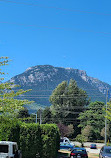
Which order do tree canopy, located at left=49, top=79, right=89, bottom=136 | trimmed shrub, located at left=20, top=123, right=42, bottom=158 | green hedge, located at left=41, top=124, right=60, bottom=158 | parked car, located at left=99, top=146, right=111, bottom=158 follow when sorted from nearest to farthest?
parked car, located at left=99, top=146, right=111, bottom=158, trimmed shrub, located at left=20, top=123, right=42, bottom=158, green hedge, located at left=41, top=124, right=60, bottom=158, tree canopy, located at left=49, top=79, right=89, bottom=136

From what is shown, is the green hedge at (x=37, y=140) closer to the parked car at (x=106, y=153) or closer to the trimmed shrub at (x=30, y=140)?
the trimmed shrub at (x=30, y=140)

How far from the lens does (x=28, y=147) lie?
26875 mm

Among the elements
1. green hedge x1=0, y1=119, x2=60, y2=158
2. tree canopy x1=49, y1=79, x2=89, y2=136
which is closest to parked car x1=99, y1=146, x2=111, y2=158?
green hedge x1=0, y1=119, x2=60, y2=158

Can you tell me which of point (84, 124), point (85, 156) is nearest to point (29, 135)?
point (85, 156)

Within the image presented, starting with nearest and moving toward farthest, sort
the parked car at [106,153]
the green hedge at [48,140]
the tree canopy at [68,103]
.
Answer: the parked car at [106,153] → the green hedge at [48,140] → the tree canopy at [68,103]

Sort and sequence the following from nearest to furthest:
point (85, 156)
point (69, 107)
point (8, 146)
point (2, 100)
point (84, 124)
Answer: point (8, 146) < point (2, 100) < point (85, 156) < point (84, 124) < point (69, 107)

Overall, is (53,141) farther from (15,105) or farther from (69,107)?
(69,107)

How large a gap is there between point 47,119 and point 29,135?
6566 cm

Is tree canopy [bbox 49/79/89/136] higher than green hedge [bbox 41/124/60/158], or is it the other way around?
tree canopy [bbox 49/79/89/136]

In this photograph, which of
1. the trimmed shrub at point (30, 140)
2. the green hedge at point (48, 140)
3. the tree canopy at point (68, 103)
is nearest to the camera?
the trimmed shrub at point (30, 140)

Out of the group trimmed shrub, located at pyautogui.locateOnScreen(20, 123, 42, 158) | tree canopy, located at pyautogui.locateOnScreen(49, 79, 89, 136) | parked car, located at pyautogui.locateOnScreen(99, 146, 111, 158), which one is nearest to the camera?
parked car, located at pyautogui.locateOnScreen(99, 146, 111, 158)

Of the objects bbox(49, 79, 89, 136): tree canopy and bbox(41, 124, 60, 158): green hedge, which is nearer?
bbox(41, 124, 60, 158): green hedge

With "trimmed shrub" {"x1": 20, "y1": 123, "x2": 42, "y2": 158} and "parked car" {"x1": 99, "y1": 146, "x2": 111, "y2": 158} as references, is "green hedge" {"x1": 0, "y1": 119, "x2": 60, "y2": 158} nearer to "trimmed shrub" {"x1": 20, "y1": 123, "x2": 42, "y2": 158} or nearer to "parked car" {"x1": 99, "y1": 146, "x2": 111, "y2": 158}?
"trimmed shrub" {"x1": 20, "y1": 123, "x2": 42, "y2": 158}

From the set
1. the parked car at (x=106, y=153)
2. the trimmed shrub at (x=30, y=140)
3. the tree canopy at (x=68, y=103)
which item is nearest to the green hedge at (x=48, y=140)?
the trimmed shrub at (x=30, y=140)
